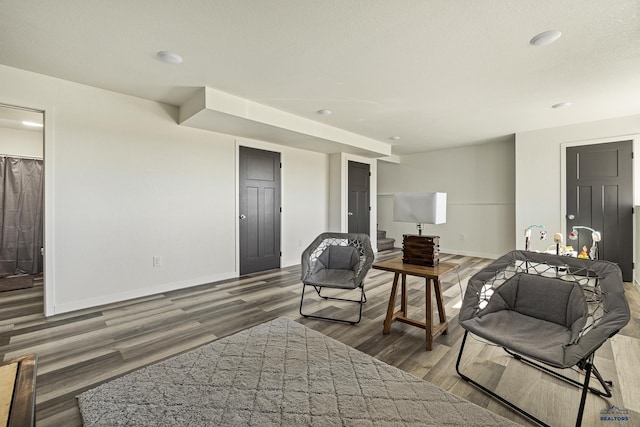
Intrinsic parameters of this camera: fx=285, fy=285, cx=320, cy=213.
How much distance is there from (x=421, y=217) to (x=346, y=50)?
1527mm

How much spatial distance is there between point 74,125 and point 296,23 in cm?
265

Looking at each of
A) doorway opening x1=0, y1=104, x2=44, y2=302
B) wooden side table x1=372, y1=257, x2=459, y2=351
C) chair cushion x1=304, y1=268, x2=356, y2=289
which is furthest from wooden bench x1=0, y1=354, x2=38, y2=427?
doorway opening x1=0, y1=104, x2=44, y2=302

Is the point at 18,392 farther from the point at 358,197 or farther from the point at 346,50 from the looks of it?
the point at 358,197

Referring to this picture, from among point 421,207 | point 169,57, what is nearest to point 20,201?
point 169,57

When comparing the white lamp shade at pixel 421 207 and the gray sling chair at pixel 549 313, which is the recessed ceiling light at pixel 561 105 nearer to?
the white lamp shade at pixel 421 207

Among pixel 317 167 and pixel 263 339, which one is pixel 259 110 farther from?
pixel 263 339

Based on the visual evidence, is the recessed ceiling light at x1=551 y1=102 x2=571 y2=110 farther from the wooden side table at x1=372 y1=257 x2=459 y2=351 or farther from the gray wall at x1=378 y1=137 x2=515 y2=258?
the wooden side table at x1=372 y1=257 x2=459 y2=351

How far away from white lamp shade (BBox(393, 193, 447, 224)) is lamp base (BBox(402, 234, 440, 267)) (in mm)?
153

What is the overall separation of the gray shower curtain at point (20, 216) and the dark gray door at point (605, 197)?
8489mm

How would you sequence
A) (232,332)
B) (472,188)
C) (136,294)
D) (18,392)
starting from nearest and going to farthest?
(18,392) → (232,332) → (136,294) → (472,188)

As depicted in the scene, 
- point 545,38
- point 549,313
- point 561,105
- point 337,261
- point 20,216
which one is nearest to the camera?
point 549,313

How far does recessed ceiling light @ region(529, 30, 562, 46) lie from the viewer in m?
2.11

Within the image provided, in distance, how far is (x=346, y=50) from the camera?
7.80 ft

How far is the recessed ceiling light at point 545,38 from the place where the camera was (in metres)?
2.11
